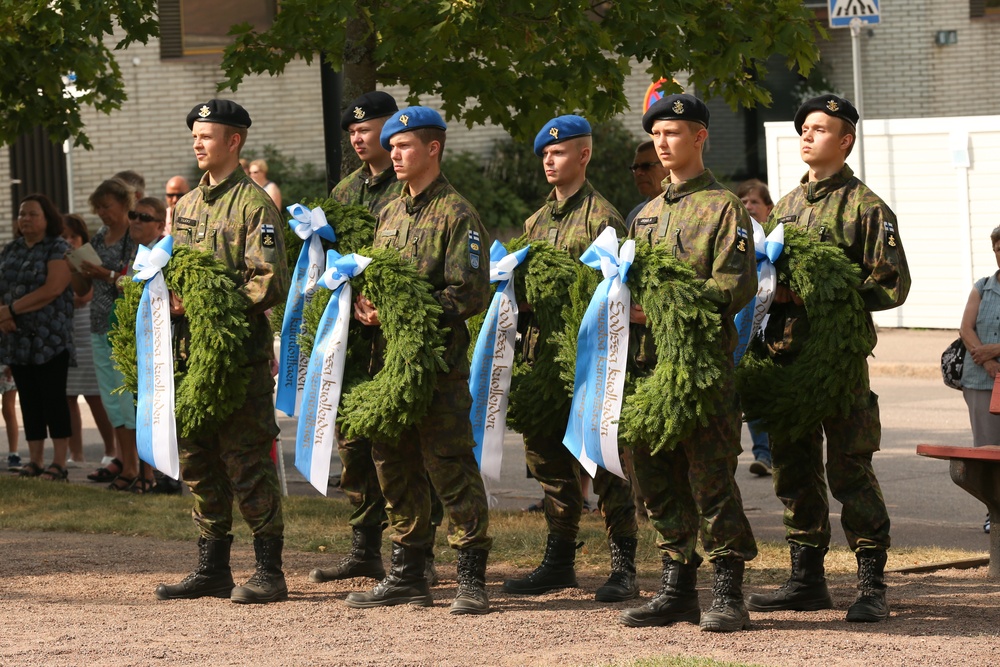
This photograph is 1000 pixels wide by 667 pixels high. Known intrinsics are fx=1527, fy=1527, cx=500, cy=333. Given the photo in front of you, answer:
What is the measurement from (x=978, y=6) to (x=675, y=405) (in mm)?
21947

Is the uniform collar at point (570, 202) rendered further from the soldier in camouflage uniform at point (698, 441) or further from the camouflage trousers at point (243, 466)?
the camouflage trousers at point (243, 466)

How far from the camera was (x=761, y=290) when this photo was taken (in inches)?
250

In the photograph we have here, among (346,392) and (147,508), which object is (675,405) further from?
(147,508)

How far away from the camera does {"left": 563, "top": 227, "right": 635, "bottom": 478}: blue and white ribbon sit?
621cm

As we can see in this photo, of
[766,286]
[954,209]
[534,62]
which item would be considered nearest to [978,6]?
[954,209]

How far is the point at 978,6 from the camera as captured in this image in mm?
25812

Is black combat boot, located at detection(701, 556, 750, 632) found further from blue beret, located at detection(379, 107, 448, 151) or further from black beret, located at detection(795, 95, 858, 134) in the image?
blue beret, located at detection(379, 107, 448, 151)

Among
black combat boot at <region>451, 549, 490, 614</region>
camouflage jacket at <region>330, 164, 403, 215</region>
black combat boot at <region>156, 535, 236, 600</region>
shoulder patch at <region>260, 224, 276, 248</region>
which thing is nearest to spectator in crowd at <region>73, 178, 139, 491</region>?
camouflage jacket at <region>330, 164, 403, 215</region>

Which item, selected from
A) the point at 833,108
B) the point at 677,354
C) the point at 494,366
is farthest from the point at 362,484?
the point at 833,108

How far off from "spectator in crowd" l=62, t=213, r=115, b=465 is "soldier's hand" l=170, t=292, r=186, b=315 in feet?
15.7

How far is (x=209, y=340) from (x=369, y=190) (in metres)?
1.42

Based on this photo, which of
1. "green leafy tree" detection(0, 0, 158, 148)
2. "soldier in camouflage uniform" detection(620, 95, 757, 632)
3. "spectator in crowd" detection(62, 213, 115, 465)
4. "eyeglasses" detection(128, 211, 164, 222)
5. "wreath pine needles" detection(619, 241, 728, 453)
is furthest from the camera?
"spectator in crowd" detection(62, 213, 115, 465)

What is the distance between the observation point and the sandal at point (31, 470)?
11539mm

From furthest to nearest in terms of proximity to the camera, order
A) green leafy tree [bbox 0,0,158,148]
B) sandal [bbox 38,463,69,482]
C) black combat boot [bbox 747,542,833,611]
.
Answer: sandal [bbox 38,463,69,482] → green leafy tree [bbox 0,0,158,148] → black combat boot [bbox 747,542,833,611]
